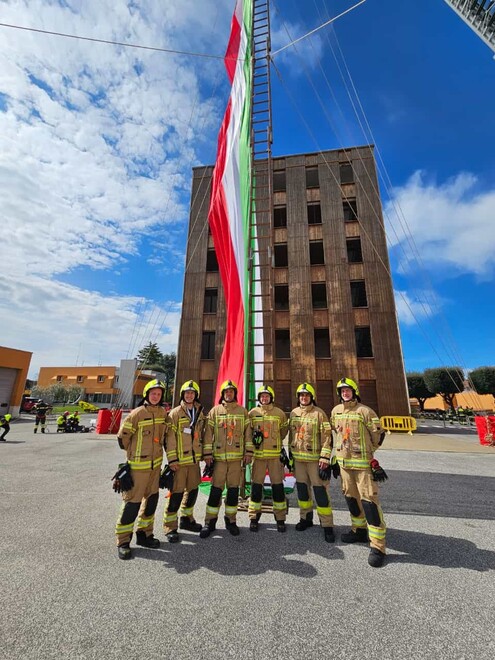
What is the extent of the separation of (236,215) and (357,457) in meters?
5.26

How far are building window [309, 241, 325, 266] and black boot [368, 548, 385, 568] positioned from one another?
20.9 meters

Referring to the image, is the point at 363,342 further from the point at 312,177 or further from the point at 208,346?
the point at 312,177

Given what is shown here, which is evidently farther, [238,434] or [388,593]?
[238,434]

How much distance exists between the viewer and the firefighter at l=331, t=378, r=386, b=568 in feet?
12.4

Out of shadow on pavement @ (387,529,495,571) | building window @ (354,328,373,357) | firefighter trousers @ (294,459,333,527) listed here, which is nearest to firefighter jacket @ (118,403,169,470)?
firefighter trousers @ (294,459,333,527)

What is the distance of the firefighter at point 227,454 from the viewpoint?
14.2 feet

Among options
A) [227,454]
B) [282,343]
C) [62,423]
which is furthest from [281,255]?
[227,454]

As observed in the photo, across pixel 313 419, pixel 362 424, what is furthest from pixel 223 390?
pixel 362 424

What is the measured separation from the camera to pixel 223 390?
480 cm

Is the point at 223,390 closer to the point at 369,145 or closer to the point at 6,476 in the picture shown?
the point at 6,476

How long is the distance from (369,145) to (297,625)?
2839 cm

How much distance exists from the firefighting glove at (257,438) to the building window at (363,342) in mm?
17732

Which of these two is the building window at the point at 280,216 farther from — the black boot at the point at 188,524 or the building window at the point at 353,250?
the black boot at the point at 188,524

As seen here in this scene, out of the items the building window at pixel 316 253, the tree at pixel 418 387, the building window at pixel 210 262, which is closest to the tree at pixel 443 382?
the tree at pixel 418 387
